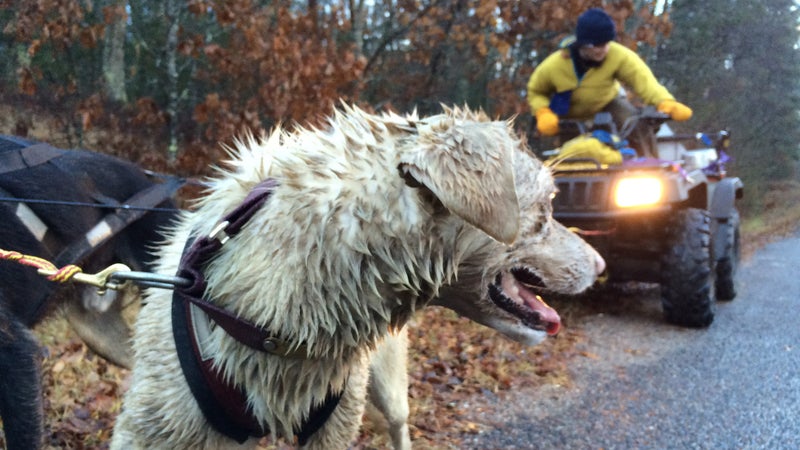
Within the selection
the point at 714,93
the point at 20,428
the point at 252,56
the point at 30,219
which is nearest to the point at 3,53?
the point at 252,56

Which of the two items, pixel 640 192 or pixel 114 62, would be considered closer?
pixel 640 192

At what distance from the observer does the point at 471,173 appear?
6.31ft

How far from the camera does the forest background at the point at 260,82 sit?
5.23 meters

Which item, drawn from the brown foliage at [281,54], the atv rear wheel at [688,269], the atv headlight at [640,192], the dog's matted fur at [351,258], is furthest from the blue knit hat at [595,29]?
the dog's matted fur at [351,258]

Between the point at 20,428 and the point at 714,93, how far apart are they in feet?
78.0

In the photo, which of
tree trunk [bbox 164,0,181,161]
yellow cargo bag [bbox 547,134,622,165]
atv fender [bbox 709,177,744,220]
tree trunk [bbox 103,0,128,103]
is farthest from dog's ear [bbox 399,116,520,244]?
tree trunk [bbox 103,0,128,103]

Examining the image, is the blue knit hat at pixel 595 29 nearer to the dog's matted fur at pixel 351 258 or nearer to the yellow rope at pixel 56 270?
the dog's matted fur at pixel 351 258

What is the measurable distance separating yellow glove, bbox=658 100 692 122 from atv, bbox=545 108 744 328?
15.5 inches

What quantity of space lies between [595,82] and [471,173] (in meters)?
5.67

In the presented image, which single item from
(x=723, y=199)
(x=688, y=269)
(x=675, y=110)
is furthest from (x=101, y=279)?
(x=723, y=199)

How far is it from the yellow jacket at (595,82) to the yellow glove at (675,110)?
0.57 feet

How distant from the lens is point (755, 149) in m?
22.8

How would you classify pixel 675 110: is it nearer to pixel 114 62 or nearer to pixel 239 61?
Answer: pixel 239 61

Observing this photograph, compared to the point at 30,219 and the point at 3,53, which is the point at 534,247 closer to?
the point at 30,219
